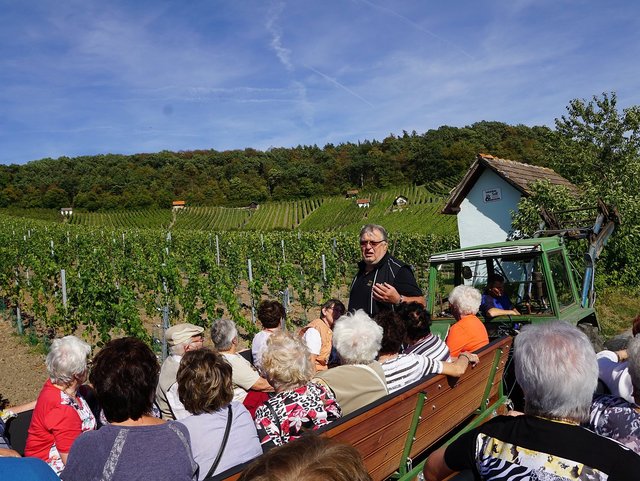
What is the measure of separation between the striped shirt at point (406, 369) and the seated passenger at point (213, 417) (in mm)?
976

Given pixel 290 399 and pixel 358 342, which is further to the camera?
pixel 358 342

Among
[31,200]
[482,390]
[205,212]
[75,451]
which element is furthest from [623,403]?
[31,200]

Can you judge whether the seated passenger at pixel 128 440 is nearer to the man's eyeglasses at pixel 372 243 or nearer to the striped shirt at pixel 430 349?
the striped shirt at pixel 430 349

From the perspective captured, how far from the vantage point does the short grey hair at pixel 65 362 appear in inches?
119

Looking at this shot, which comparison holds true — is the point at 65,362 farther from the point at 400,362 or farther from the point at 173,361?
the point at 400,362

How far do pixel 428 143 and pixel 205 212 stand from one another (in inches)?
1582

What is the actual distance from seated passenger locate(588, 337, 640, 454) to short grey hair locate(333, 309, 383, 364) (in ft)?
4.01

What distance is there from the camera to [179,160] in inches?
3438

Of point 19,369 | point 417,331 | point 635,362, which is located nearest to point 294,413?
point 417,331

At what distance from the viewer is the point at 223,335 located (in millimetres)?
3996

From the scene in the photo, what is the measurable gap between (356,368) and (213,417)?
0.92 m

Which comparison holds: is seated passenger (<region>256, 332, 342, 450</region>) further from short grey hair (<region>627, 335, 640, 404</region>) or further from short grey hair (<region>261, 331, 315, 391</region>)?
short grey hair (<region>627, 335, 640, 404</region>)

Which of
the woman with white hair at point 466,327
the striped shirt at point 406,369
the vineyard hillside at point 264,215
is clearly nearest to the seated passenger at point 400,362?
the striped shirt at point 406,369

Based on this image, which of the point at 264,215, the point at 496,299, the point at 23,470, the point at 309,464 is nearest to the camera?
the point at 309,464
